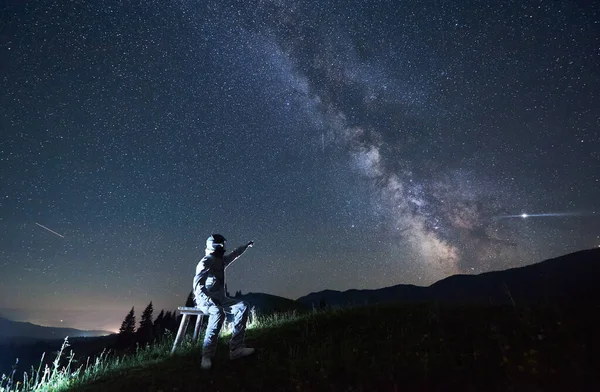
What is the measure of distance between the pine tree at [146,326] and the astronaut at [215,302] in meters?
79.8

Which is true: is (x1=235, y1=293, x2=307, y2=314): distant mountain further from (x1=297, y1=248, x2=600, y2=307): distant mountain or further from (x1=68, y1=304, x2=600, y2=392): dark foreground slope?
(x1=297, y1=248, x2=600, y2=307): distant mountain

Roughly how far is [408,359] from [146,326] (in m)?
88.6

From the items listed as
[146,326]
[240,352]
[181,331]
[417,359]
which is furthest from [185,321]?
[146,326]

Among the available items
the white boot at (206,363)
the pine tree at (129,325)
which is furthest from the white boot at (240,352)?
the pine tree at (129,325)

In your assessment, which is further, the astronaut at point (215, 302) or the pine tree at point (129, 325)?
the pine tree at point (129, 325)

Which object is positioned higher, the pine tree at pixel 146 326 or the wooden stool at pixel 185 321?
the pine tree at pixel 146 326

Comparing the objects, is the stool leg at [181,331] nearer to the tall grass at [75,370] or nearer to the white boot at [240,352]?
the tall grass at [75,370]

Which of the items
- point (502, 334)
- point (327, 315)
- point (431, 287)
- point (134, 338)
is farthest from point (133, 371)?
point (431, 287)

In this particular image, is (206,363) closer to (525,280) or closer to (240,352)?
(240,352)

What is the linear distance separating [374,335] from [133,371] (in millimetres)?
5513

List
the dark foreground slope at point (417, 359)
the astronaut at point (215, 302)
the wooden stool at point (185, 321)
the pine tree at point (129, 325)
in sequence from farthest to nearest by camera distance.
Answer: the pine tree at point (129, 325)
the wooden stool at point (185, 321)
the astronaut at point (215, 302)
the dark foreground slope at point (417, 359)

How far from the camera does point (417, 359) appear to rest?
6.27 meters

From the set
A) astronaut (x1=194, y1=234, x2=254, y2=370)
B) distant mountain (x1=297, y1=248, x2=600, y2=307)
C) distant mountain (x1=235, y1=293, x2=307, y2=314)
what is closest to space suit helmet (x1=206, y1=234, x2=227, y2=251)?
astronaut (x1=194, y1=234, x2=254, y2=370)

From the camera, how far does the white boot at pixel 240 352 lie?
23.8 ft
